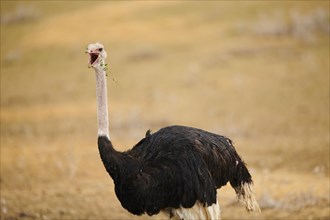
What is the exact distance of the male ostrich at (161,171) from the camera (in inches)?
186

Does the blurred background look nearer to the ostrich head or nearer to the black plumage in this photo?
the black plumage

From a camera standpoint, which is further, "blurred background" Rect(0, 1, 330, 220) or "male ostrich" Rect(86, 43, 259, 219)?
"blurred background" Rect(0, 1, 330, 220)

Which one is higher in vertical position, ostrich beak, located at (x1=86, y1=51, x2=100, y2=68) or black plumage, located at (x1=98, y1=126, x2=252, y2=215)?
ostrich beak, located at (x1=86, y1=51, x2=100, y2=68)

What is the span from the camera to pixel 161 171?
4.77 meters

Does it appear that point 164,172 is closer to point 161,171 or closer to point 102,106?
point 161,171

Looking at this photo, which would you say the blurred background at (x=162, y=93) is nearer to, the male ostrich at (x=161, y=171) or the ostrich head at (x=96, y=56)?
the male ostrich at (x=161, y=171)

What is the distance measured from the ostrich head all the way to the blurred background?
2.46 meters

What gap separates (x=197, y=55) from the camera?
49.3ft

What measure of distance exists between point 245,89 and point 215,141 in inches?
295

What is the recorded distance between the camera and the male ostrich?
471 centimetres

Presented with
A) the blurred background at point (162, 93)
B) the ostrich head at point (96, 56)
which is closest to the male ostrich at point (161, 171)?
the ostrich head at point (96, 56)

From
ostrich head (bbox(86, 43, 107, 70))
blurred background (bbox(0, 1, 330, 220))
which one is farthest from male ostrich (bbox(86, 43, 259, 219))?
blurred background (bbox(0, 1, 330, 220))

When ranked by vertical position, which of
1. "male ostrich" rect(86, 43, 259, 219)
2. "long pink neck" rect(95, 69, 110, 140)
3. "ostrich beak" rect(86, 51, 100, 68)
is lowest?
"male ostrich" rect(86, 43, 259, 219)

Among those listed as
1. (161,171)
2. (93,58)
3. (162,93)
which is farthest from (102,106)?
(162,93)
